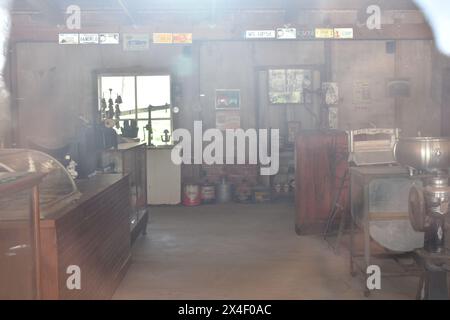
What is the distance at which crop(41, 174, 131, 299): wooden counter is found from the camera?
7.94 ft

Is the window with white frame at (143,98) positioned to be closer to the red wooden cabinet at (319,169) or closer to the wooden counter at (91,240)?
the red wooden cabinet at (319,169)

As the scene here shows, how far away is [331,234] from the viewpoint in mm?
5344

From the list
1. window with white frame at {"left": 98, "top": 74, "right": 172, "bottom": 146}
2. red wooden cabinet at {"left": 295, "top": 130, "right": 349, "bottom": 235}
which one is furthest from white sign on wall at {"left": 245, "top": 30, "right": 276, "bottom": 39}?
window with white frame at {"left": 98, "top": 74, "right": 172, "bottom": 146}

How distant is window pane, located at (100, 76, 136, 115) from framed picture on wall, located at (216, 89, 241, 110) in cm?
135

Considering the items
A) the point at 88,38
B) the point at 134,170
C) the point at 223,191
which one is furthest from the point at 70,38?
the point at 223,191

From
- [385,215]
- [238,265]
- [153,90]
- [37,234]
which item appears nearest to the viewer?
[37,234]

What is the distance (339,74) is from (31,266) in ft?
21.4

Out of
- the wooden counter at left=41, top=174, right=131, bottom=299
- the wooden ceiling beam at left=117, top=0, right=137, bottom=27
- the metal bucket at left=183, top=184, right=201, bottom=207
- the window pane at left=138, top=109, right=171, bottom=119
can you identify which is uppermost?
the wooden ceiling beam at left=117, top=0, right=137, bottom=27

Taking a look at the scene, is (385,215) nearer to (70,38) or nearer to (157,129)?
(70,38)

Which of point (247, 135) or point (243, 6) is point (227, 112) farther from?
point (243, 6)

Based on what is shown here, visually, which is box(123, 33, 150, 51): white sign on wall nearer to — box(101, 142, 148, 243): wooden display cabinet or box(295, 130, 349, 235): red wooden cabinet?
box(101, 142, 148, 243): wooden display cabinet

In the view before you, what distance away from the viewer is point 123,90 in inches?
310

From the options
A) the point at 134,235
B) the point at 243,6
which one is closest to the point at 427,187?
the point at 134,235

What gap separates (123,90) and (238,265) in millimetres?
4410
